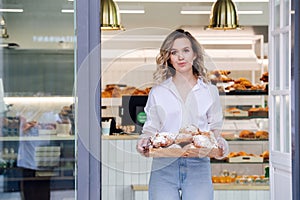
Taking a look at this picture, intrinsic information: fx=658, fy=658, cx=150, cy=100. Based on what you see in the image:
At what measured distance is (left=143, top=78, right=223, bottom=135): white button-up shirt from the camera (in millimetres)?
4066

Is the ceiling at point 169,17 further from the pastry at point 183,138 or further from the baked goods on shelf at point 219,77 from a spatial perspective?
the pastry at point 183,138

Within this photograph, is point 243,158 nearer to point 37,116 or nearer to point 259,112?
point 259,112

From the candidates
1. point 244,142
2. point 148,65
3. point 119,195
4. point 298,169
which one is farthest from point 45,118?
point 148,65

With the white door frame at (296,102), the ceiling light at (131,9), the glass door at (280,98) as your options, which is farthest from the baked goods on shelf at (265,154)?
the ceiling light at (131,9)

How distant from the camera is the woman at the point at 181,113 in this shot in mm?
4016

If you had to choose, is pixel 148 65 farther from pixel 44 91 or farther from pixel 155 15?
pixel 44 91

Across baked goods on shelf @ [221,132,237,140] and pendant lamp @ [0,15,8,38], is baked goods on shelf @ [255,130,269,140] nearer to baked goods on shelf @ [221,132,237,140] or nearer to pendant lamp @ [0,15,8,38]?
Answer: baked goods on shelf @ [221,132,237,140]

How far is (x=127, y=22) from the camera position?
30.2 feet

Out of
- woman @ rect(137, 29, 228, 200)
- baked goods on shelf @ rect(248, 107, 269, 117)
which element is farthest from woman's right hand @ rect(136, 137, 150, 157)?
baked goods on shelf @ rect(248, 107, 269, 117)

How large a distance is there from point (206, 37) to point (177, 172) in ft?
17.8

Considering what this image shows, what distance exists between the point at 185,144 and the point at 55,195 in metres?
0.93

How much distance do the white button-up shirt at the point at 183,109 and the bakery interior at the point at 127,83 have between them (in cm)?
71

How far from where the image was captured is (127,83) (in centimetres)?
959

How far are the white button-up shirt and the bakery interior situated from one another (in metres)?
0.71
